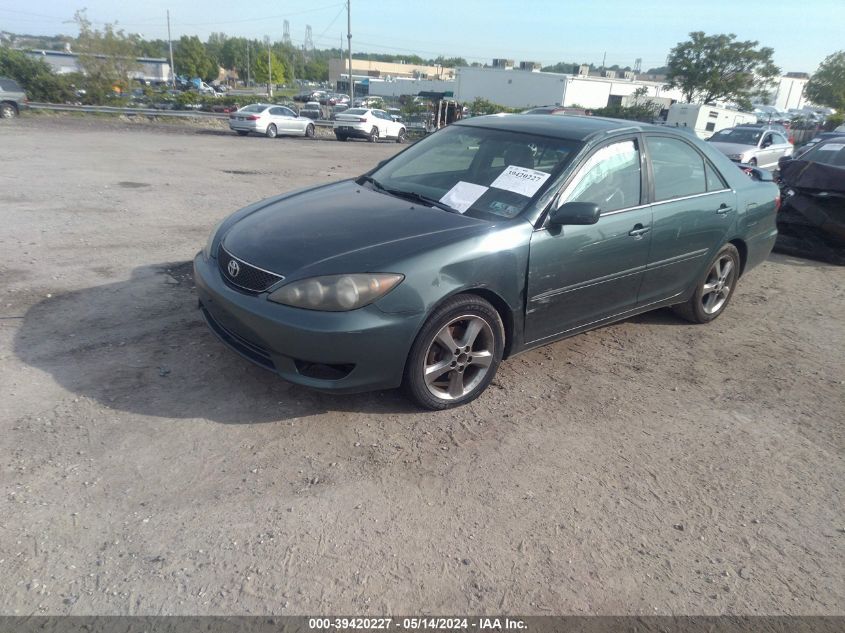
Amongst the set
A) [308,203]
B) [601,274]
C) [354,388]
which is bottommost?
[354,388]

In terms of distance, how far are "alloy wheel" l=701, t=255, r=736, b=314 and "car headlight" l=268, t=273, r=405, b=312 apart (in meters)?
3.29

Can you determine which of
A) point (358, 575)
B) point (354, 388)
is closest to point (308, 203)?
point (354, 388)

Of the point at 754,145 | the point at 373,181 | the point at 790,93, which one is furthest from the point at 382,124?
the point at 790,93

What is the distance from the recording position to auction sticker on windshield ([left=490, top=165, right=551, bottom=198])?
3.94 metres

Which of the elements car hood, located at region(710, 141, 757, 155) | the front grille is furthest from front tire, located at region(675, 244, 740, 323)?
car hood, located at region(710, 141, 757, 155)

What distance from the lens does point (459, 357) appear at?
364 cm

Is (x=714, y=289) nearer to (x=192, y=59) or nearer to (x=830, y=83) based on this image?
(x=830, y=83)

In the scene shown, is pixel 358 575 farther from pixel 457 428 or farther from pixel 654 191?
pixel 654 191

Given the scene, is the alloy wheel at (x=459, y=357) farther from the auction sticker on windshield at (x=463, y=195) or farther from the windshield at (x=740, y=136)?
the windshield at (x=740, y=136)

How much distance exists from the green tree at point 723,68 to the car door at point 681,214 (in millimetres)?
56104

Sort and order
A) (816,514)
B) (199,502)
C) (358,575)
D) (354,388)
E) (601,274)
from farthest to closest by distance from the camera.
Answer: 1. (601,274)
2. (354,388)
3. (816,514)
4. (199,502)
5. (358,575)

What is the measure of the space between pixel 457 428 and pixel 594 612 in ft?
4.43

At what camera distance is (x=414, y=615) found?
90.7 inches

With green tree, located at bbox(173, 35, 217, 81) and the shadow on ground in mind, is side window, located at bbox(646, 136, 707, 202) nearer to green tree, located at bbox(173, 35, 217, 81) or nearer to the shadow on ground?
the shadow on ground
